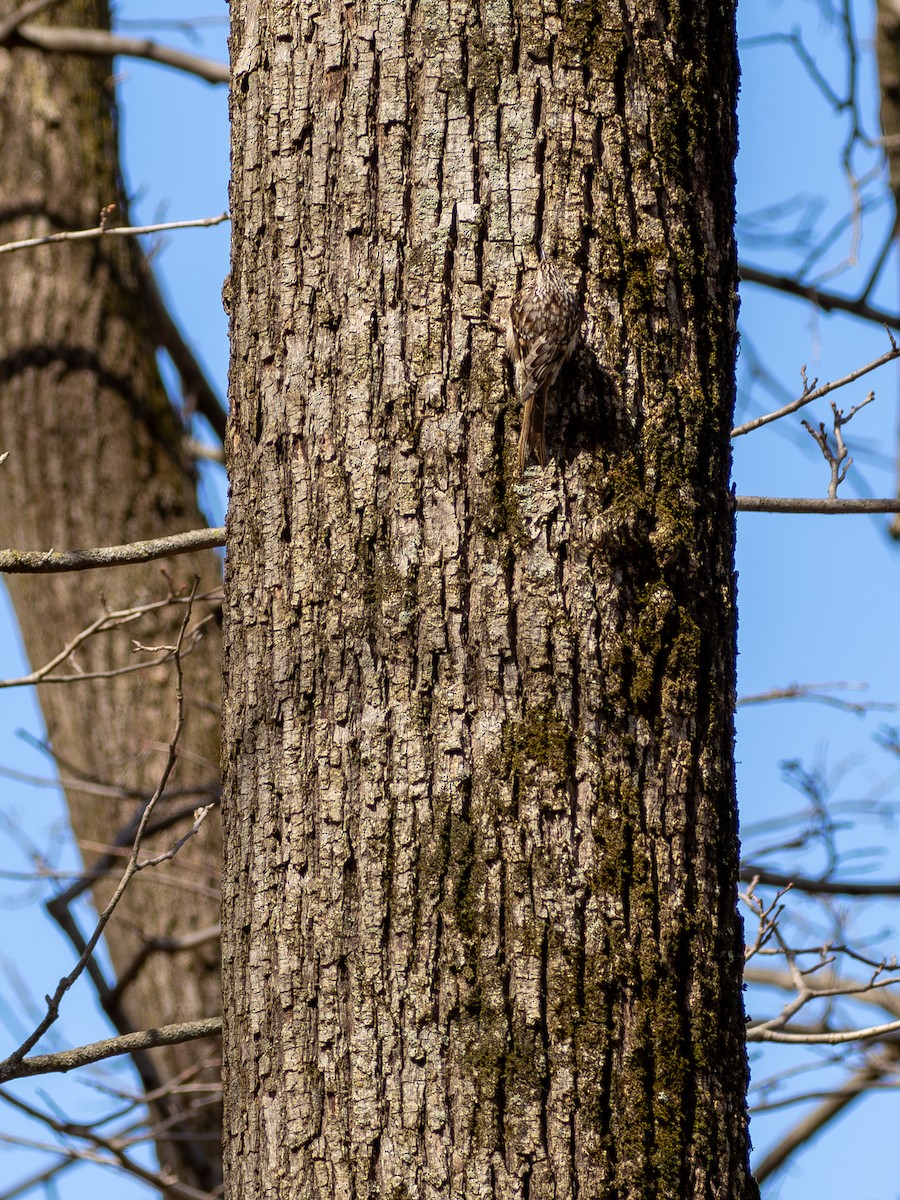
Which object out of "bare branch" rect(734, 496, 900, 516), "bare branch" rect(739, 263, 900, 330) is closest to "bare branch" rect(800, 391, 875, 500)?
"bare branch" rect(734, 496, 900, 516)

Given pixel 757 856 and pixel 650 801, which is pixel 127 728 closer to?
pixel 757 856

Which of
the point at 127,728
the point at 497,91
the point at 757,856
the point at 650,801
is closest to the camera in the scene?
the point at 650,801

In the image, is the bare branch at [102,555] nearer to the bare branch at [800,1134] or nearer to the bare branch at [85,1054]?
the bare branch at [85,1054]

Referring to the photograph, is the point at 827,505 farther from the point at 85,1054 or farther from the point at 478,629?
the point at 85,1054

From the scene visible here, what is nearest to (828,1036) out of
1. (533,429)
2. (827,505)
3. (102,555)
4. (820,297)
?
(827,505)

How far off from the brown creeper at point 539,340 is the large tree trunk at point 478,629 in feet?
0.12

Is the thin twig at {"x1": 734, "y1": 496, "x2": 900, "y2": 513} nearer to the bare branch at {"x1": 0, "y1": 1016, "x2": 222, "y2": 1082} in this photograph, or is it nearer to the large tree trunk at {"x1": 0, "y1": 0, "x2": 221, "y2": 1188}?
the bare branch at {"x1": 0, "y1": 1016, "x2": 222, "y2": 1082}

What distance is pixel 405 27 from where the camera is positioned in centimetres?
206

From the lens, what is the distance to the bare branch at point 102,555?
100.0 inches

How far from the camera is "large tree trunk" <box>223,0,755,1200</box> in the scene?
5.85 ft

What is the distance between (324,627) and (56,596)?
3.35m

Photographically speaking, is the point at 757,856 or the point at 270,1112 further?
the point at 757,856

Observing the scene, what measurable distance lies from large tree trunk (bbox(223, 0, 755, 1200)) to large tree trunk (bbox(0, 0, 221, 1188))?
2556 millimetres

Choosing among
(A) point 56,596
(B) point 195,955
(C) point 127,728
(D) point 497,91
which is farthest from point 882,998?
(D) point 497,91
